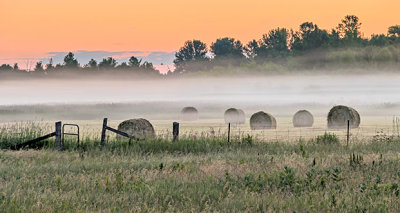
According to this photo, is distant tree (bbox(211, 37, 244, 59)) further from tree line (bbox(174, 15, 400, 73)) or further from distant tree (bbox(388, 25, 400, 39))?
distant tree (bbox(388, 25, 400, 39))

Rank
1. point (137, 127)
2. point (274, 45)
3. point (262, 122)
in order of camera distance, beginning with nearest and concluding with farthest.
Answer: point (137, 127)
point (262, 122)
point (274, 45)

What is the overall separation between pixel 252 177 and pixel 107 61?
93786 mm

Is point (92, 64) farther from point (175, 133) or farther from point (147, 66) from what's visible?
point (175, 133)

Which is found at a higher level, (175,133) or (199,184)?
(175,133)

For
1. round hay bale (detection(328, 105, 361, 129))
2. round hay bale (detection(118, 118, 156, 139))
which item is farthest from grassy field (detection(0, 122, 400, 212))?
round hay bale (detection(328, 105, 361, 129))

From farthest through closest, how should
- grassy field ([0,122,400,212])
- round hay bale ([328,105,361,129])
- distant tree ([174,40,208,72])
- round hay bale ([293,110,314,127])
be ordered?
1. distant tree ([174,40,208,72])
2. round hay bale ([293,110,314,127])
3. round hay bale ([328,105,361,129])
4. grassy field ([0,122,400,212])

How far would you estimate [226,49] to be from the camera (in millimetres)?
122875

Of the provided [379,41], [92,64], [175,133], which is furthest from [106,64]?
[175,133]

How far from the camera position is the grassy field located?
956 cm

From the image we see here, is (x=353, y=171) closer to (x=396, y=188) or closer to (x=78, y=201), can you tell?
(x=396, y=188)

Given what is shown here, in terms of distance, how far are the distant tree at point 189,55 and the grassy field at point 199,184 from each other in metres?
104

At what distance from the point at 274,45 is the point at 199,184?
10864 cm

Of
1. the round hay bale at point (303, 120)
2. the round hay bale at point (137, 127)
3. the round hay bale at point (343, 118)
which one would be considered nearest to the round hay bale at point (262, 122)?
the round hay bale at point (303, 120)

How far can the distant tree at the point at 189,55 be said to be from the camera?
121931 mm
